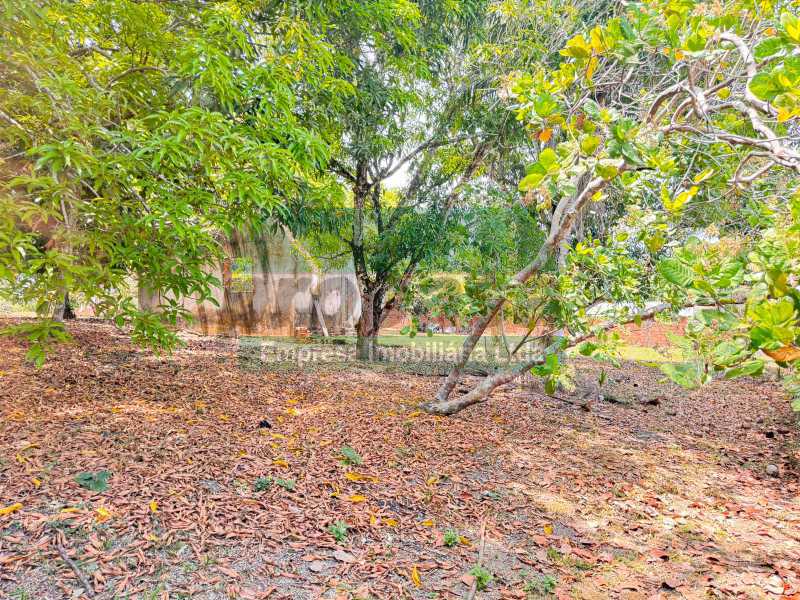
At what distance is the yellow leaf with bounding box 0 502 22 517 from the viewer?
1.83 metres

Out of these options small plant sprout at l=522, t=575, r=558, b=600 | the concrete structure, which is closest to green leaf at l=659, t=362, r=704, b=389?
small plant sprout at l=522, t=575, r=558, b=600

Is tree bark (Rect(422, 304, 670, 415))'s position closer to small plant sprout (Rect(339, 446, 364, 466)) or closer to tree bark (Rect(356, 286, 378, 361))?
small plant sprout (Rect(339, 446, 364, 466))

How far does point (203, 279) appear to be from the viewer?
2.63 meters

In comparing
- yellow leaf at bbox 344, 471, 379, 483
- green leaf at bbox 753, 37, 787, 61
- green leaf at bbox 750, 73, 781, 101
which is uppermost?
green leaf at bbox 753, 37, 787, 61

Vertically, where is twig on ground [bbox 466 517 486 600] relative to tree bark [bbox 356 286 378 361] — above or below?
below

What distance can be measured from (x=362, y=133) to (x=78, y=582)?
532cm

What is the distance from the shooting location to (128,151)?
2.64 m

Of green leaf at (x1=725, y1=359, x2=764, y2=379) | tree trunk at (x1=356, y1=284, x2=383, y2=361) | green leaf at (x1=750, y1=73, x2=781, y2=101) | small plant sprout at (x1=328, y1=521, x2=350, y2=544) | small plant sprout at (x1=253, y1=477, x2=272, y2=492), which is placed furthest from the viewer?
tree trunk at (x1=356, y1=284, x2=383, y2=361)

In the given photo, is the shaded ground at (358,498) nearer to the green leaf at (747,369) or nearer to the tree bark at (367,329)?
the green leaf at (747,369)

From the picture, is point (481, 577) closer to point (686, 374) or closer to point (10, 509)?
point (686, 374)

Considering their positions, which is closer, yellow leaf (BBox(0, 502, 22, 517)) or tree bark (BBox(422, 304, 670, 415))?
yellow leaf (BBox(0, 502, 22, 517))

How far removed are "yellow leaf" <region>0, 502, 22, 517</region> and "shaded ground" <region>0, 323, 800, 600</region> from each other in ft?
0.05

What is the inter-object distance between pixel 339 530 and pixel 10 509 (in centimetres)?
146

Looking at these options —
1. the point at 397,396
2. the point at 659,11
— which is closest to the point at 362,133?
the point at 397,396
